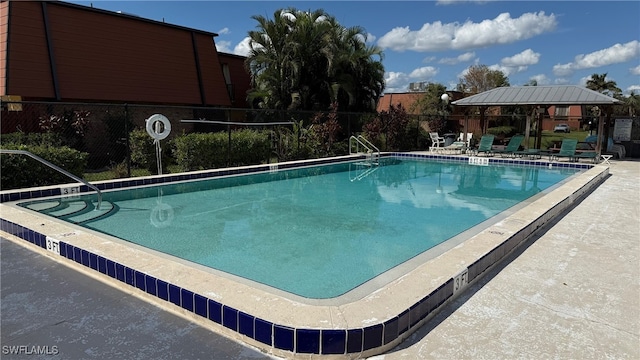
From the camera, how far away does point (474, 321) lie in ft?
8.88

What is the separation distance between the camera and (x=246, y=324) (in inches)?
96.4

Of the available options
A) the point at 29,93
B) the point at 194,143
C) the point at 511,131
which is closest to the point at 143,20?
the point at 29,93

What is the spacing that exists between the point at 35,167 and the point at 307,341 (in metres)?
7.45

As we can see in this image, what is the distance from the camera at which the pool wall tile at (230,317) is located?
250 cm

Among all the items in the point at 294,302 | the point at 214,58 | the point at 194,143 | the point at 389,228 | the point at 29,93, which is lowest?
the point at 389,228

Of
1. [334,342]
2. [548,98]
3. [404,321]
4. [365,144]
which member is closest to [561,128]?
[548,98]

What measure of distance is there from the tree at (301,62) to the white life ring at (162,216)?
10257 millimetres

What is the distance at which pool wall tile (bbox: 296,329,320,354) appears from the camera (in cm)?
231

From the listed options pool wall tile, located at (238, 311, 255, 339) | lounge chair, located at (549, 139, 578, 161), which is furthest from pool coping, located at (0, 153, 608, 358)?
lounge chair, located at (549, 139, 578, 161)

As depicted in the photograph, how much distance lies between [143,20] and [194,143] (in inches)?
313

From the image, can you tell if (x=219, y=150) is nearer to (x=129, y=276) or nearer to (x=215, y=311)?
(x=129, y=276)

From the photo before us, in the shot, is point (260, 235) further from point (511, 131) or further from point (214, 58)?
point (511, 131)

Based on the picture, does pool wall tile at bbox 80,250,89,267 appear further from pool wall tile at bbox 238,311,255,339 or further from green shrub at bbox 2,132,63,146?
green shrub at bbox 2,132,63,146

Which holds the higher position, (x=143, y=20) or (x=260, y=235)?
(x=143, y=20)
